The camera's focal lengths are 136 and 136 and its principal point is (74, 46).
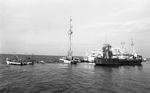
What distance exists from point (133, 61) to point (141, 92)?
330 feet

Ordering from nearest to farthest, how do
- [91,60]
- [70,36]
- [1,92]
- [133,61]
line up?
1. [1,92]
2. [70,36]
3. [133,61]
4. [91,60]

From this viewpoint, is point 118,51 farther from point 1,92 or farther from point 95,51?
point 1,92

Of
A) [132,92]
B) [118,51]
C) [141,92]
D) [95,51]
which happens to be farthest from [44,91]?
[118,51]

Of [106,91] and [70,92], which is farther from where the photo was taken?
[106,91]

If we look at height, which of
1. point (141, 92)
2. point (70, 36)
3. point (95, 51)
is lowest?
point (141, 92)

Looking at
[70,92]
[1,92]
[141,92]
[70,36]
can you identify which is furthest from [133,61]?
[1,92]

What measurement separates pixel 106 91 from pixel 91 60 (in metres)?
110

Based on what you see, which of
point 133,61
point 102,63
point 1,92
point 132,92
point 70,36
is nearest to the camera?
point 1,92

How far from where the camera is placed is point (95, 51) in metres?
150

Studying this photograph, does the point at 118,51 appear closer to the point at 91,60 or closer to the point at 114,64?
the point at 91,60

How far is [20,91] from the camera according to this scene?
29391 millimetres

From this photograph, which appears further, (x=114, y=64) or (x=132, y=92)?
(x=114, y=64)

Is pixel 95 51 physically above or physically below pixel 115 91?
above

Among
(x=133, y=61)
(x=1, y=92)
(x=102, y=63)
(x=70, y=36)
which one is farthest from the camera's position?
(x=133, y=61)
